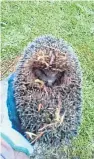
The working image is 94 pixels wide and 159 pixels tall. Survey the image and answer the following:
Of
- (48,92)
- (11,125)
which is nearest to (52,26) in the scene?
(11,125)

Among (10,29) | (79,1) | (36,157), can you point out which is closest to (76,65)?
(36,157)

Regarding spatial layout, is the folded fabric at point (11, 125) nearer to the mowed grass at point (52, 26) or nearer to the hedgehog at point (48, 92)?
the hedgehog at point (48, 92)

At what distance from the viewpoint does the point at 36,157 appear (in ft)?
7.66

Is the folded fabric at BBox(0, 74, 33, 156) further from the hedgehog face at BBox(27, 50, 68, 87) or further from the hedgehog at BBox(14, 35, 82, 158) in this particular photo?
the hedgehog face at BBox(27, 50, 68, 87)

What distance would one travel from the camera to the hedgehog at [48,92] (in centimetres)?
172

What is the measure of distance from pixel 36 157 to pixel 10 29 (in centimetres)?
102

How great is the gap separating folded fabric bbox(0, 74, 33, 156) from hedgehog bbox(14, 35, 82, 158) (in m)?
0.03

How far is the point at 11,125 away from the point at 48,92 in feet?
0.90

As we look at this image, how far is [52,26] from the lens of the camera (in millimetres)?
3129

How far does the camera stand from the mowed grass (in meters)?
2.90

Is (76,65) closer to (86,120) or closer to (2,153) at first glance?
(2,153)

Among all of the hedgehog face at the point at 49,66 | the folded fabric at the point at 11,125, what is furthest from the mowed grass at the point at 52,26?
the hedgehog face at the point at 49,66

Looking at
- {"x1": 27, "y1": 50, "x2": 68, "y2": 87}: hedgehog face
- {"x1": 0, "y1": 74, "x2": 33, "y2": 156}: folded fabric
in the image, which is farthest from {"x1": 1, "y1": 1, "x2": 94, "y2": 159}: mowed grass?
{"x1": 27, "y1": 50, "x2": 68, "y2": 87}: hedgehog face

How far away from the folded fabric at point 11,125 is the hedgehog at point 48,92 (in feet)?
0.11
